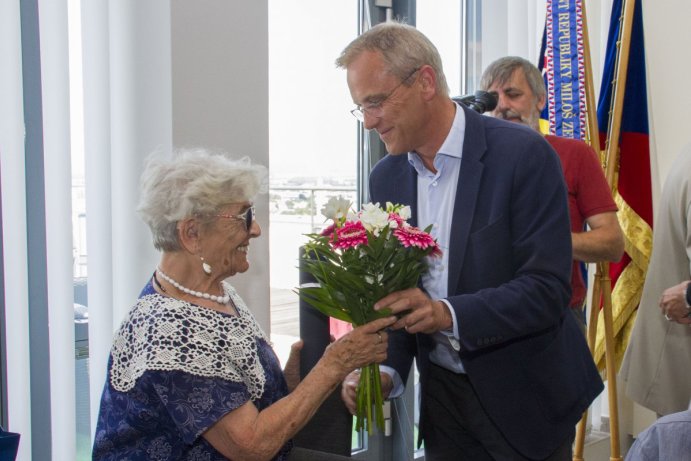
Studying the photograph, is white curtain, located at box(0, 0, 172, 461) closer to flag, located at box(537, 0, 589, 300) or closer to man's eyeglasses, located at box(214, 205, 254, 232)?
man's eyeglasses, located at box(214, 205, 254, 232)

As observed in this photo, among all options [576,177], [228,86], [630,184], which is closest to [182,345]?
[228,86]

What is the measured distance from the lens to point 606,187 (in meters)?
2.71

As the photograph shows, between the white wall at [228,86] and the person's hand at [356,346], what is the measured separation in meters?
0.94

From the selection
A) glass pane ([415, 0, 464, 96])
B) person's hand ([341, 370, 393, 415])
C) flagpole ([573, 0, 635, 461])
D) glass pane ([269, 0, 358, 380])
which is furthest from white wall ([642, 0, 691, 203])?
person's hand ([341, 370, 393, 415])

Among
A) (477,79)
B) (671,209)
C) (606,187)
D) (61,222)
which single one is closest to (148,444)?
(61,222)

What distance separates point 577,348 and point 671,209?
141 centimetres

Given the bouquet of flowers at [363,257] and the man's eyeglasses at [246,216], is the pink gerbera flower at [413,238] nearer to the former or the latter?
the bouquet of flowers at [363,257]

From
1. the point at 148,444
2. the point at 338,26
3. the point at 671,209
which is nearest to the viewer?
the point at 148,444

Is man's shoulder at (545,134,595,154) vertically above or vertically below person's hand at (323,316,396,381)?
above

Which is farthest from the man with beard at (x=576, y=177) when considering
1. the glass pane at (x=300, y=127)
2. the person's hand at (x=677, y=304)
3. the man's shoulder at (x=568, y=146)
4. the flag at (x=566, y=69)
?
the glass pane at (x=300, y=127)

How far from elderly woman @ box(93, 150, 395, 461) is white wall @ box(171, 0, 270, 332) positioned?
1.76 ft

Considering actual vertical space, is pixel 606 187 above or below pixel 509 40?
below

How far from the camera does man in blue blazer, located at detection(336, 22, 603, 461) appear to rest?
5.66 ft

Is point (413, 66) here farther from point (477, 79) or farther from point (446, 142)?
point (477, 79)
